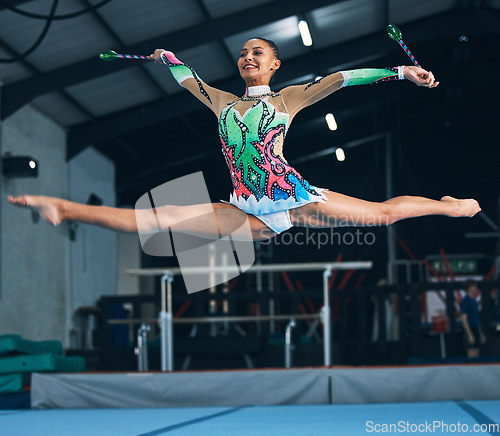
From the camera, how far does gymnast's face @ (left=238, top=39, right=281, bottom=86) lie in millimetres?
3131

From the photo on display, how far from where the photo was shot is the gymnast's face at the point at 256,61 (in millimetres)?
3131

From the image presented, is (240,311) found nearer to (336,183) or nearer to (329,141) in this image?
(336,183)

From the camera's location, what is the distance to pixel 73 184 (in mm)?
10023

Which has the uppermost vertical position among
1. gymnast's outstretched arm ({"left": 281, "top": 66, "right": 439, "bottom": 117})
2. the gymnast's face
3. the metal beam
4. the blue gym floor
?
the metal beam

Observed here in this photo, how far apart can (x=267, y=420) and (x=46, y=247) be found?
600 centimetres

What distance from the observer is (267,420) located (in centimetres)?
385

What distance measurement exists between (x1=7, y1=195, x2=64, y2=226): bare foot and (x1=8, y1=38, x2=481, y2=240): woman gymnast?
0.19 metres

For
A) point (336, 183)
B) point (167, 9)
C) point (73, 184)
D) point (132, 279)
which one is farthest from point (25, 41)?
point (336, 183)

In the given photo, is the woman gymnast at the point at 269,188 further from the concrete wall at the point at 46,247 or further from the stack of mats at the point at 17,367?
the concrete wall at the point at 46,247

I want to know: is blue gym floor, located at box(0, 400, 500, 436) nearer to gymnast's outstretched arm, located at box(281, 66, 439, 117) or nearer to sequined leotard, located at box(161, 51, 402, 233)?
sequined leotard, located at box(161, 51, 402, 233)

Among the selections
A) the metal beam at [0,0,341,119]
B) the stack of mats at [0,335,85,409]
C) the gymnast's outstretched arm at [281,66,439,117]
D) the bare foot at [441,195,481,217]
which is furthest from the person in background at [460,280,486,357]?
the gymnast's outstretched arm at [281,66,439,117]

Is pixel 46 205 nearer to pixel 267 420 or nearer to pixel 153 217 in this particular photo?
pixel 153 217

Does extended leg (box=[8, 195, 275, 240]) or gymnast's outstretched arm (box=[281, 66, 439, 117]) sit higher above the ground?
gymnast's outstretched arm (box=[281, 66, 439, 117])

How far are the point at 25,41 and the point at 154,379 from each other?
4117 mm
